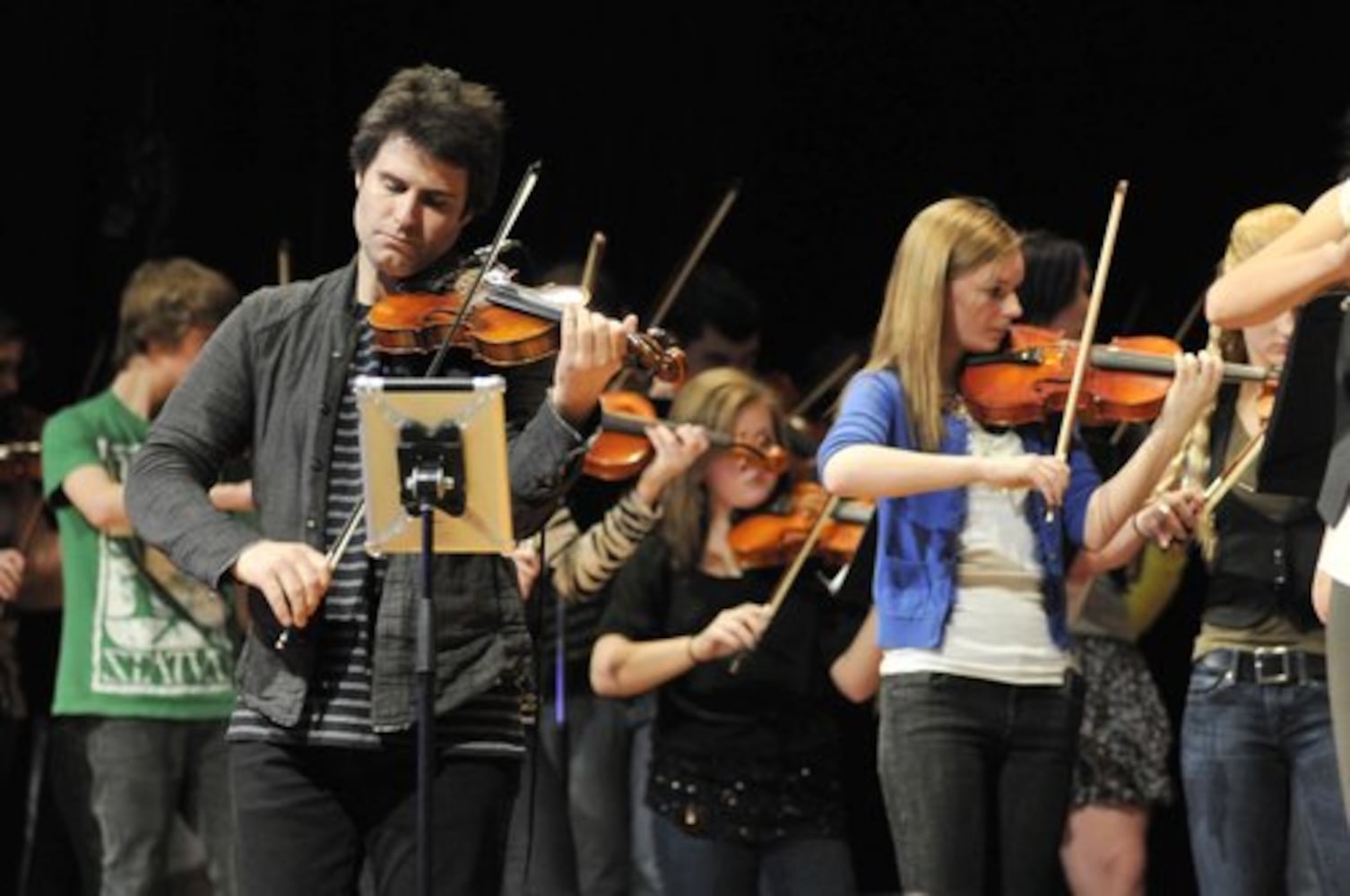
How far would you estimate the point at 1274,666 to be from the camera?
4094mm

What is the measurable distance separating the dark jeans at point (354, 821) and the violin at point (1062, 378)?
1.30 meters

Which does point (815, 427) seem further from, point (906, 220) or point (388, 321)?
point (388, 321)

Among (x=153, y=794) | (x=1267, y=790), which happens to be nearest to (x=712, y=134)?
(x=153, y=794)

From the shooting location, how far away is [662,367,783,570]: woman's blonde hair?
5176 mm

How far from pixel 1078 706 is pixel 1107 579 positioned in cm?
107

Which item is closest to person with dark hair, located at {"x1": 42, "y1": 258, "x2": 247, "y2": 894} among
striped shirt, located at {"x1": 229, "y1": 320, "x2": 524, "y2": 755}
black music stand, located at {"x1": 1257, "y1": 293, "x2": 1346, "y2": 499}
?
striped shirt, located at {"x1": 229, "y1": 320, "x2": 524, "y2": 755}

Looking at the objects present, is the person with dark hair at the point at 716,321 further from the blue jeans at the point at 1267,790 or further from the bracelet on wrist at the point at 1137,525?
the blue jeans at the point at 1267,790

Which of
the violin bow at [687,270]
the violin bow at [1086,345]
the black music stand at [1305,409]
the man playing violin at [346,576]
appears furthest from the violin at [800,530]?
the black music stand at [1305,409]

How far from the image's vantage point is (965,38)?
20.9 feet

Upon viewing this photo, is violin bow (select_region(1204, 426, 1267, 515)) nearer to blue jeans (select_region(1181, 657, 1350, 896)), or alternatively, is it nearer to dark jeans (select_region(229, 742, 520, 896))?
blue jeans (select_region(1181, 657, 1350, 896))

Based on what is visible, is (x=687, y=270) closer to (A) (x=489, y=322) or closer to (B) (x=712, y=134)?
(B) (x=712, y=134)

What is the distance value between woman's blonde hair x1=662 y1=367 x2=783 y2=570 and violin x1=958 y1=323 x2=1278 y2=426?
41.3 inches

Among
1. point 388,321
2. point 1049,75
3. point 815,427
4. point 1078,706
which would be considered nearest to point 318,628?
point 388,321

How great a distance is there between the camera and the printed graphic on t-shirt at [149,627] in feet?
17.0
